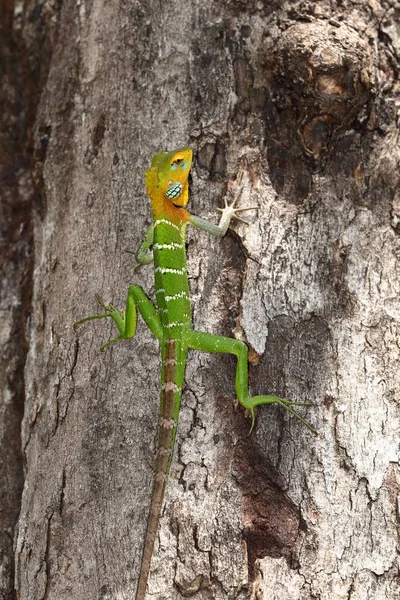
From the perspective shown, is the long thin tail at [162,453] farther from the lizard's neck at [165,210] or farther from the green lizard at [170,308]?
the lizard's neck at [165,210]

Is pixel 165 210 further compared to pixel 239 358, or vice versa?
pixel 165 210

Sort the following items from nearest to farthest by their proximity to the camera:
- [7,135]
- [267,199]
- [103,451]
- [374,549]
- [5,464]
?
[374,549], [103,451], [267,199], [5,464], [7,135]

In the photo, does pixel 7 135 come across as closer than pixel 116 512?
No

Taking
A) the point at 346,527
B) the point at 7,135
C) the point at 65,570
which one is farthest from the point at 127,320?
the point at 7,135

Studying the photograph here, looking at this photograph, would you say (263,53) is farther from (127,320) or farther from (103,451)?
(103,451)

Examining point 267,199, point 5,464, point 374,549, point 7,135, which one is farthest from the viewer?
point 7,135

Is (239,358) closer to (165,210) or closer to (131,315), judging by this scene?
(131,315)

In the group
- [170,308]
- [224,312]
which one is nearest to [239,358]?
[224,312]

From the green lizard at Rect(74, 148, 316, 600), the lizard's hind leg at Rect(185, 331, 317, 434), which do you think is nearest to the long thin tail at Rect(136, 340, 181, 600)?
the green lizard at Rect(74, 148, 316, 600)
